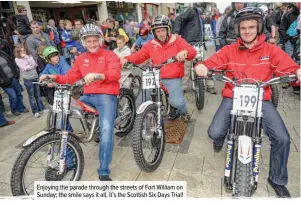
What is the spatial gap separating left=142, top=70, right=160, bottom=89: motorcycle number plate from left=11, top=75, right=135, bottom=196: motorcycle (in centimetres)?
74

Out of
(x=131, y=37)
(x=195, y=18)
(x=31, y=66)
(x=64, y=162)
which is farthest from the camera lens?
(x=131, y=37)

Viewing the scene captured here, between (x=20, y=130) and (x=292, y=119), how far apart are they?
17.3 ft

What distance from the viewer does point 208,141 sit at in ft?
12.2

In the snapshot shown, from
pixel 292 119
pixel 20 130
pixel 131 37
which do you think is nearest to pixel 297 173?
pixel 292 119

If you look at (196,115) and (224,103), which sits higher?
(224,103)

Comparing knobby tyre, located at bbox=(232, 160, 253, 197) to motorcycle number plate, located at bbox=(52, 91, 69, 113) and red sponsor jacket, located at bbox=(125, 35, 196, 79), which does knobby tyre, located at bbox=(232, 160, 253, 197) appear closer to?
motorcycle number plate, located at bbox=(52, 91, 69, 113)

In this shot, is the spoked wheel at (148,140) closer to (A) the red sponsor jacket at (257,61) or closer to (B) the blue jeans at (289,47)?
(A) the red sponsor jacket at (257,61)

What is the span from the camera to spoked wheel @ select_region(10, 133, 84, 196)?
2180 mm

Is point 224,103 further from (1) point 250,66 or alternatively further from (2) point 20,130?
(2) point 20,130

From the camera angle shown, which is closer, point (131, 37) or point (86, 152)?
point (86, 152)

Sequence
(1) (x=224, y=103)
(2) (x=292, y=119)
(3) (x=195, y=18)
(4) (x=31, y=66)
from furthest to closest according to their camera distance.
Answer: (3) (x=195, y=18)
(4) (x=31, y=66)
(2) (x=292, y=119)
(1) (x=224, y=103)

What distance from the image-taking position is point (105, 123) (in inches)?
111

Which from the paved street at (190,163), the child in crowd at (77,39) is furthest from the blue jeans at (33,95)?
the child in crowd at (77,39)

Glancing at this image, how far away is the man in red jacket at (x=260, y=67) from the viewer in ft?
7.94
